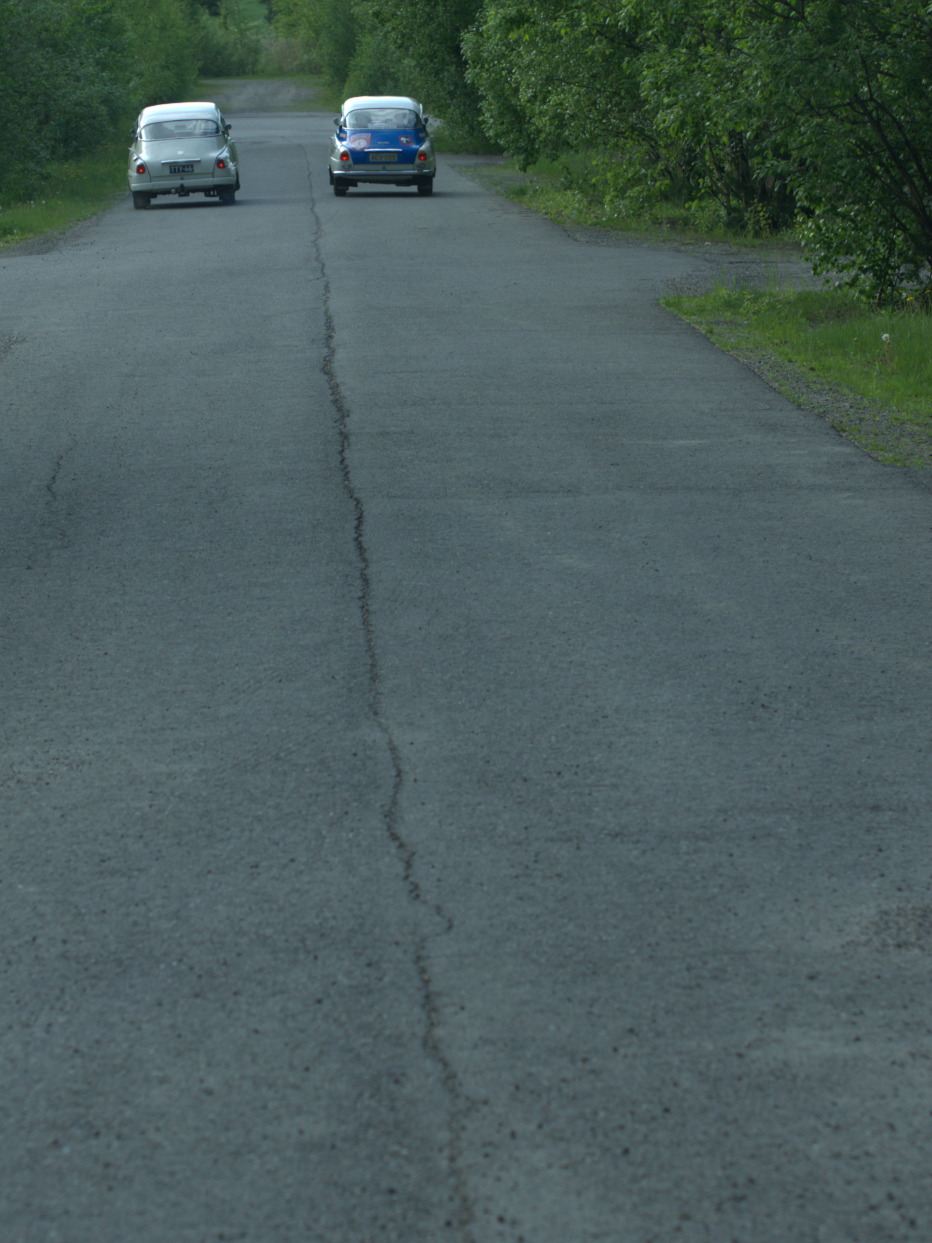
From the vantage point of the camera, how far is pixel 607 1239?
284 cm

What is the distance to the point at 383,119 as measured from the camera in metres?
31.1

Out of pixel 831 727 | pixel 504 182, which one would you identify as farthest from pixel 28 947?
pixel 504 182

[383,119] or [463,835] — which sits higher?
[383,119]

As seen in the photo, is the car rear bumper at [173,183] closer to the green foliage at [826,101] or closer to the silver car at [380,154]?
the silver car at [380,154]

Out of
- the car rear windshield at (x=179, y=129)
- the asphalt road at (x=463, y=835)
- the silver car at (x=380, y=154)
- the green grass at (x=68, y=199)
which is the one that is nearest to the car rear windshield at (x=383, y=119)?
the silver car at (x=380, y=154)

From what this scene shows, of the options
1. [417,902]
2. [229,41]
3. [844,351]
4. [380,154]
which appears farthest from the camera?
[229,41]

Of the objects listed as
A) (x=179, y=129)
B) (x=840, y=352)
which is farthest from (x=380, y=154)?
(x=840, y=352)

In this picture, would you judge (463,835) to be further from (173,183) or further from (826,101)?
(173,183)

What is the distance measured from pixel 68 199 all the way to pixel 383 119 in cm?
655

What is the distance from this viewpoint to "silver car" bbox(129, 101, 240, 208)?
28219 millimetres

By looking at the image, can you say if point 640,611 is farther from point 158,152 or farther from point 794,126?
point 158,152

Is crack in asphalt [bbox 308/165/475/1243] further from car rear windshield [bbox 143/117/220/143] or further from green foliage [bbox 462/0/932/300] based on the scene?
car rear windshield [bbox 143/117/220/143]

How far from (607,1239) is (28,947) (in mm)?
1799

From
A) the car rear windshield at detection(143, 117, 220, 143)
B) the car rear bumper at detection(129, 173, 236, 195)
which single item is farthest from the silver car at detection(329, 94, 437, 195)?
the car rear bumper at detection(129, 173, 236, 195)
